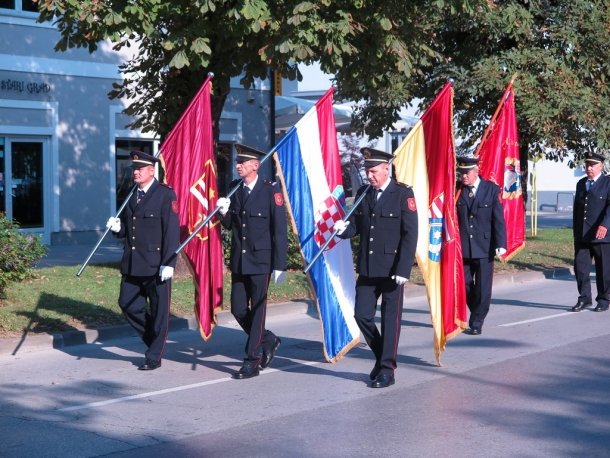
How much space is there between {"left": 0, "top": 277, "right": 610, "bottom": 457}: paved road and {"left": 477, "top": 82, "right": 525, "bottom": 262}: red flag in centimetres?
217

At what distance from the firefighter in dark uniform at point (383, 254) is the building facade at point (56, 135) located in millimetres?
13242

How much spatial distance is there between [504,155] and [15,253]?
593 cm

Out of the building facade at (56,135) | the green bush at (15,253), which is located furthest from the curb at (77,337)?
the building facade at (56,135)

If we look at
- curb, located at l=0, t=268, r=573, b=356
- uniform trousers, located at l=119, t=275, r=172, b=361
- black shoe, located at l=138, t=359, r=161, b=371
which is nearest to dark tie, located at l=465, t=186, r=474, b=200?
curb, located at l=0, t=268, r=573, b=356

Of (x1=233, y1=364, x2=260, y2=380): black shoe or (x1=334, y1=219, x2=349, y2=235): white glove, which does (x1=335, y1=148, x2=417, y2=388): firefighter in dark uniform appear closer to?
(x1=334, y1=219, x2=349, y2=235): white glove

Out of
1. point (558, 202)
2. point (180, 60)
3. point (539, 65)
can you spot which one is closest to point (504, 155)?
point (180, 60)

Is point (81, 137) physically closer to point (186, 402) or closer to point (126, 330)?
point (126, 330)

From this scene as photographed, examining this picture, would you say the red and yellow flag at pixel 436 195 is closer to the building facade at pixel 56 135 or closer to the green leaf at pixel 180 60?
the green leaf at pixel 180 60

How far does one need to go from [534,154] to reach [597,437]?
1554 cm

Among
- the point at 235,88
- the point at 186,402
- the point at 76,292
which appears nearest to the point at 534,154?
the point at 235,88

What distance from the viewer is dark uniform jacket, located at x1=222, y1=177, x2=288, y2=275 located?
8742 mm

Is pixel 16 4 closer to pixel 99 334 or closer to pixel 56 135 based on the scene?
pixel 56 135

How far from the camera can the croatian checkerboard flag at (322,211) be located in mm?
9250

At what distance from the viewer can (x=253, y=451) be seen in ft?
20.8
